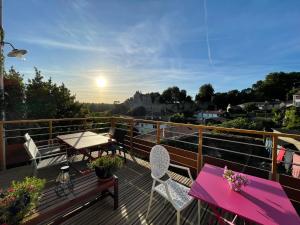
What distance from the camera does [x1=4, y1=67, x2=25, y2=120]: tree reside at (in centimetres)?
459

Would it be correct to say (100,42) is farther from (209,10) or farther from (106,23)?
(209,10)

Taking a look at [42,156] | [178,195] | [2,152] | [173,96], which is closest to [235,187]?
[178,195]

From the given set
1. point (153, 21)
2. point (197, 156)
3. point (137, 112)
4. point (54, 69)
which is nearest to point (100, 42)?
point (153, 21)

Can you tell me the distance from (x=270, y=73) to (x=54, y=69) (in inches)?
2535

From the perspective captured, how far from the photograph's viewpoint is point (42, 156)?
3.04 metres

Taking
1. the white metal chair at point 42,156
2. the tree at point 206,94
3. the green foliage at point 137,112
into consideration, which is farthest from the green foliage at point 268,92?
the white metal chair at point 42,156

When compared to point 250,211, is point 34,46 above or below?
above

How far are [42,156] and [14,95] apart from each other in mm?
2759

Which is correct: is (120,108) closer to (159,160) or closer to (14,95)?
(14,95)

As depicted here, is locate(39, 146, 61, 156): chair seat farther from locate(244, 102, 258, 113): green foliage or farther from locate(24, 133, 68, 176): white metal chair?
locate(244, 102, 258, 113): green foliage

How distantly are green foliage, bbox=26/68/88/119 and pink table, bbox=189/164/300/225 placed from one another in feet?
18.3

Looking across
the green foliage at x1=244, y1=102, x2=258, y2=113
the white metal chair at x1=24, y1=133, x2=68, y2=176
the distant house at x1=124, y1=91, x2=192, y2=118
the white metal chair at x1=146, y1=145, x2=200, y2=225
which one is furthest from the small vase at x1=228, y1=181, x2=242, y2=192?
the green foliage at x1=244, y1=102, x2=258, y2=113

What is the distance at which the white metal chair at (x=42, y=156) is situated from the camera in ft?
8.87

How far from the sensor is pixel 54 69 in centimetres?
696
